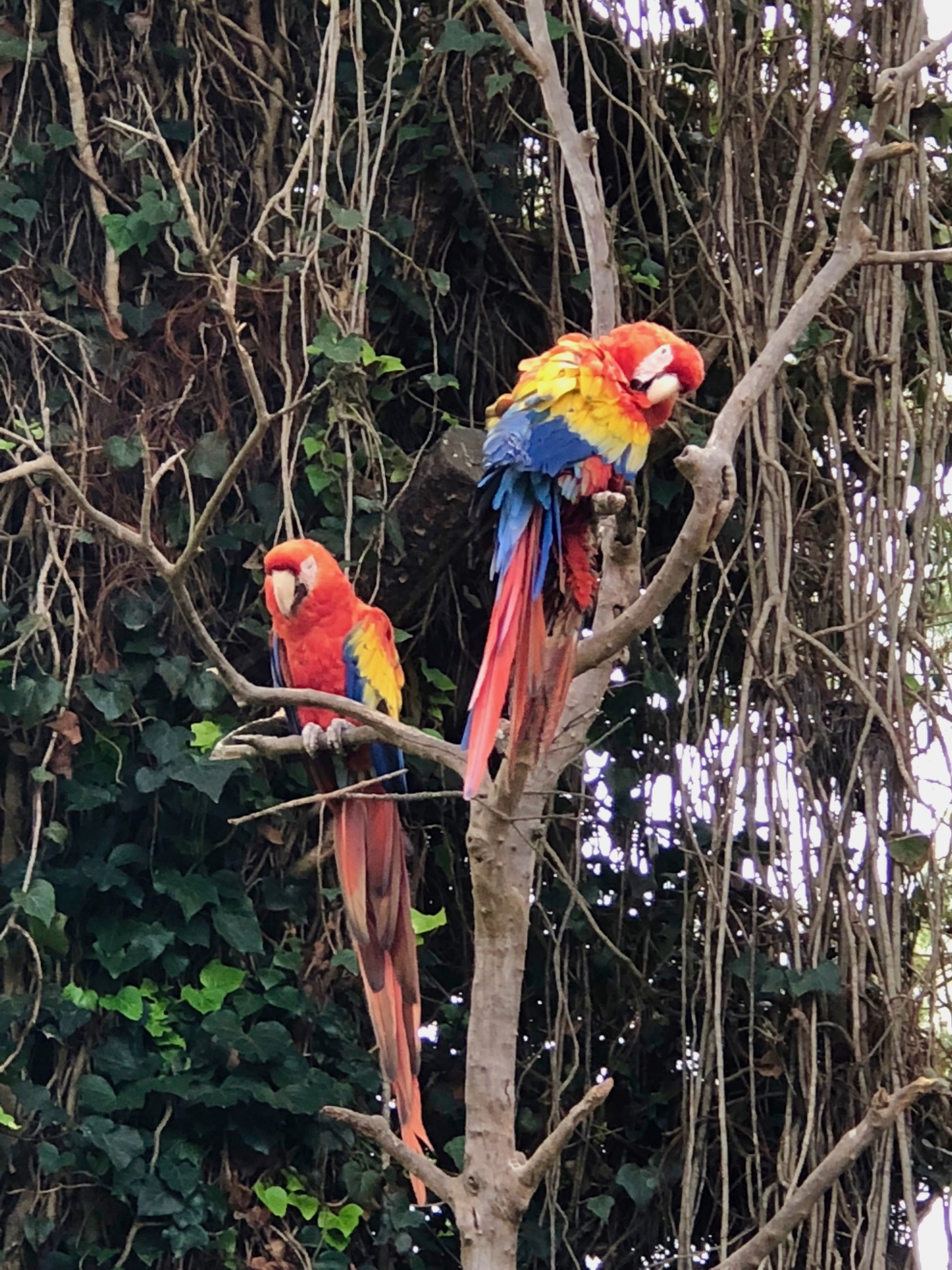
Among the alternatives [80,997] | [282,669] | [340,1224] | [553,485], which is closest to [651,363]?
[553,485]

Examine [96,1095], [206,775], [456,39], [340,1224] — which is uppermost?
[456,39]

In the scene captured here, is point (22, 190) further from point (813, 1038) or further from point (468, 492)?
point (813, 1038)

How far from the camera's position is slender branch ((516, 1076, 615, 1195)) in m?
1.41

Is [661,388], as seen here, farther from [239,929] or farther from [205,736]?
[239,929]

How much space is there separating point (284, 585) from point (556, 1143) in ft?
3.79

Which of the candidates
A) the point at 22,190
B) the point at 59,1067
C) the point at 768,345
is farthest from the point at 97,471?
the point at 768,345

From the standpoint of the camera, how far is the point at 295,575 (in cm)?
238

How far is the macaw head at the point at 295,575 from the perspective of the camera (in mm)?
2365

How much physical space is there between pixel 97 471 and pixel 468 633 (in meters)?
0.75

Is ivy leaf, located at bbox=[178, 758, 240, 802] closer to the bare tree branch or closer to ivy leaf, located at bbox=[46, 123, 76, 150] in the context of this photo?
the bare tree branch

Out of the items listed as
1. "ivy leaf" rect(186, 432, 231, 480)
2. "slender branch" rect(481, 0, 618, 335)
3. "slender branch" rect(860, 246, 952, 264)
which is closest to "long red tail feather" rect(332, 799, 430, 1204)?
"ivy leaf" rect(186, 432, 231, 480)

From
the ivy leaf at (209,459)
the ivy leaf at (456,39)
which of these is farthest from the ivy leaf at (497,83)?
the ivy leaf at (209,459)

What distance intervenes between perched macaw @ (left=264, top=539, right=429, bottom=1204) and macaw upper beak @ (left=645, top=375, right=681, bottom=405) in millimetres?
664

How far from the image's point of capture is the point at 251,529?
2721mm
